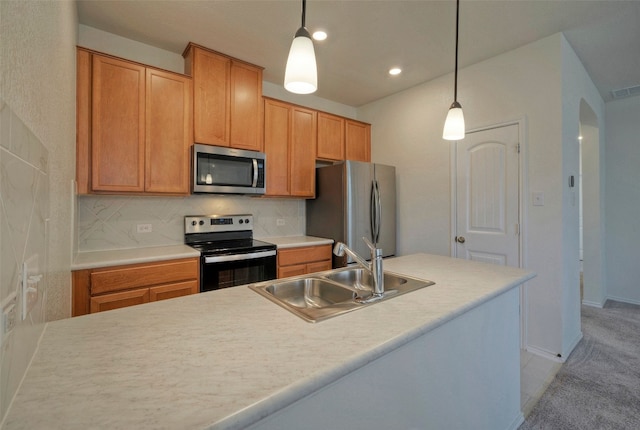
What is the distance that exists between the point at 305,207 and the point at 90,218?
2160mm

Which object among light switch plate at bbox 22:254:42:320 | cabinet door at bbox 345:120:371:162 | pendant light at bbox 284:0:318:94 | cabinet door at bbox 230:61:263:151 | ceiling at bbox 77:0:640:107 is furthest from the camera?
cabinet door at bbox 345:120:371:162

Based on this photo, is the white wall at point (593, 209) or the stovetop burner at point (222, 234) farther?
the white wall at point (593, 209)

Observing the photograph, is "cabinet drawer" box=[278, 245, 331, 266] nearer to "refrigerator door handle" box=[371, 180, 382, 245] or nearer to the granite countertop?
the granite countertop

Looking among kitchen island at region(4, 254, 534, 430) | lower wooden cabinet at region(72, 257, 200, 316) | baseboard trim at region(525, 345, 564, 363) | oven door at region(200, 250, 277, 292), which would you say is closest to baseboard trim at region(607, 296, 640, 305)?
baseboard trim at region(525, 345, 564, 363)

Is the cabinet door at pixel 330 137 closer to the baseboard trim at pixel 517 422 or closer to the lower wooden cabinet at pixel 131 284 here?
the lower wooden cabinet at pixel 131 284

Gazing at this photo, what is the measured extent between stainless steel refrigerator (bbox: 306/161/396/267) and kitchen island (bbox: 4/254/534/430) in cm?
177

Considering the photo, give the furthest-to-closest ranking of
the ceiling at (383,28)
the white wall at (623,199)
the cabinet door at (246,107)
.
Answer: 1. the white wall at (623,199)
2. the cabinet door at (246,107)
3. the ceiling at (383,28)

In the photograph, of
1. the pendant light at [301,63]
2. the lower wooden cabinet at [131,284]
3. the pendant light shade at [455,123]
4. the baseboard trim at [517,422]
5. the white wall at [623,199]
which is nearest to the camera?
the pendant light at [301,63]

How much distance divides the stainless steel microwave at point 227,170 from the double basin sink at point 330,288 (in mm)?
1547

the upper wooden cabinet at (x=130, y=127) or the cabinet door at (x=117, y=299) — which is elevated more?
the upper wooden cabinet at (x=130, y=127)

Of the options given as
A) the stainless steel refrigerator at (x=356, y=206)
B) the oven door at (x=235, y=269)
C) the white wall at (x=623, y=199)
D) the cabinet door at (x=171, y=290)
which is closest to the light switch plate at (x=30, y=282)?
the cabinet door at (x=171, y=290)

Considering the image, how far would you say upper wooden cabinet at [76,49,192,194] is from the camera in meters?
2.11

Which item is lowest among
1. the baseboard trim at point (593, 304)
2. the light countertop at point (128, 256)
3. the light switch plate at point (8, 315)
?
the baseboard trim at point (593, 304)

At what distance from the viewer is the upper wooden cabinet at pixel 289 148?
3070 millimetres
